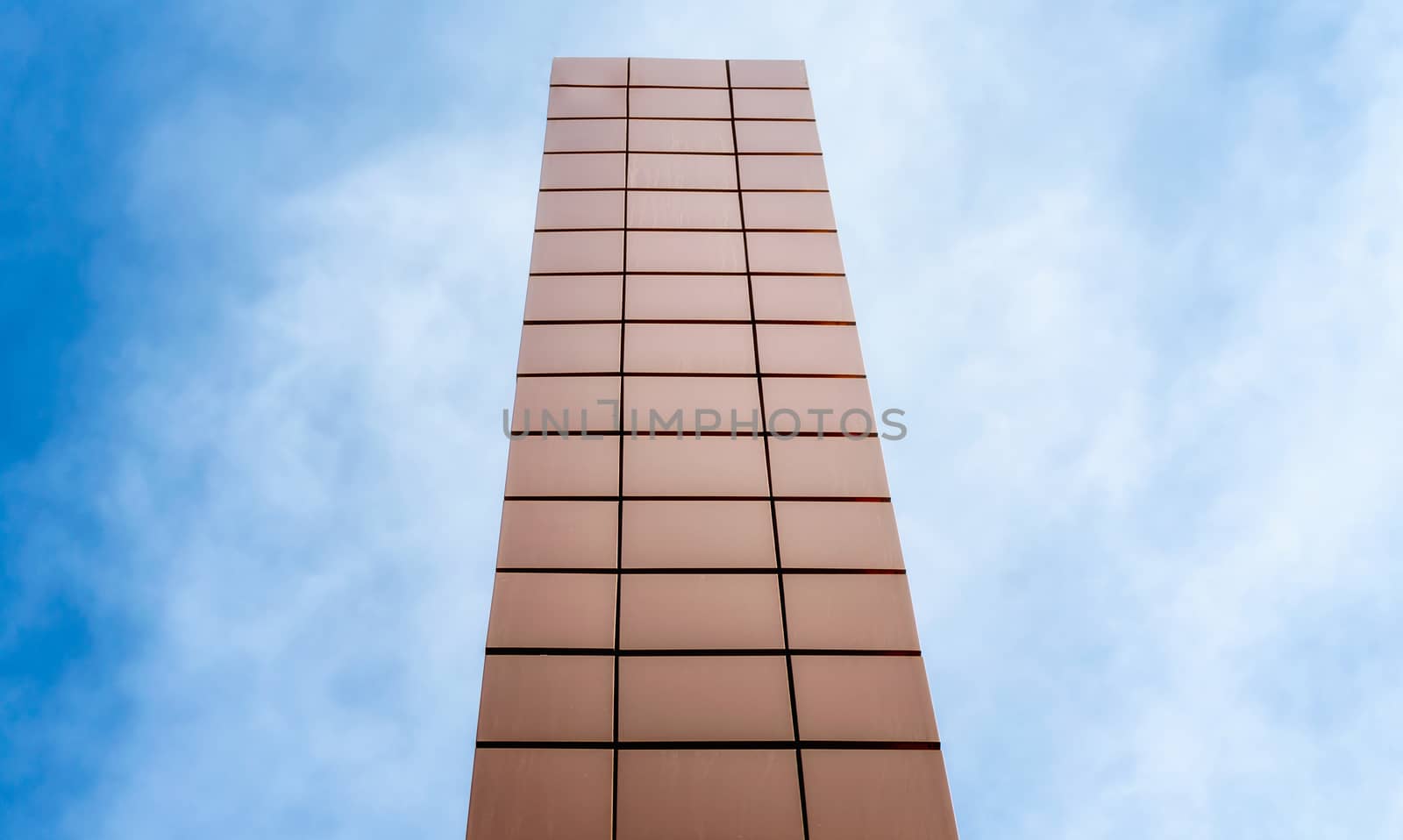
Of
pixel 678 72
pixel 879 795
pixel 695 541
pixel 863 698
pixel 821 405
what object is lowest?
pixel 879 795

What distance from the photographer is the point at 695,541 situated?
11.0ft

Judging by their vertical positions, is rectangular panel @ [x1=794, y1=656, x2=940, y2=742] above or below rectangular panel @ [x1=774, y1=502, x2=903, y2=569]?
below

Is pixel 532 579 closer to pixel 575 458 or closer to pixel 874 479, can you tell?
pixel 575 458

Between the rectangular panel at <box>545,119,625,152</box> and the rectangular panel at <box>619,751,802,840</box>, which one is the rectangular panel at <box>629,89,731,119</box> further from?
the rectangular panel at <box>619,751,802,840</box>

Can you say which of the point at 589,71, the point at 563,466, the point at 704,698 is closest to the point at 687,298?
the point at 563,466

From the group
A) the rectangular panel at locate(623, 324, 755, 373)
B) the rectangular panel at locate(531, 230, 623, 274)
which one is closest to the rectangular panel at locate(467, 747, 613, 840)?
the rectangular panel at locate(623, 324, 755, 373)

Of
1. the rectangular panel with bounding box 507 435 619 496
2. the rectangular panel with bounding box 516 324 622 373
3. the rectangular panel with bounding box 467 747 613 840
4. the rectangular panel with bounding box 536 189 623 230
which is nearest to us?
the rectangular panel with bounding box 467 747 613 840

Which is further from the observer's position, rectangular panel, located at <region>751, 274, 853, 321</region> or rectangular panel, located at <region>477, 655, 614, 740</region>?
rectangular panel, located at <region>751, 274, 853, 321</region>

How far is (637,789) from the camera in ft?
9.18

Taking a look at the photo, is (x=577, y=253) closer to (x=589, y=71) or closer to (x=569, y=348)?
(x=569, y=348)

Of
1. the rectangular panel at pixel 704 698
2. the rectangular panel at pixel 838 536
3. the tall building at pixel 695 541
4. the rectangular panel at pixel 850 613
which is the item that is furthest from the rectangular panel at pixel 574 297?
the rectangular panel at pixel 704 698

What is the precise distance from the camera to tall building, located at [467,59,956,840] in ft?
9.24

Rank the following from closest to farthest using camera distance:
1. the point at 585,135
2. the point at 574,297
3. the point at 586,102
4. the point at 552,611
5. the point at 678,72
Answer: the point at 552,611 → the point at 574,297 → the point at 585,135 → the point at 586,102 → the point at 678,72

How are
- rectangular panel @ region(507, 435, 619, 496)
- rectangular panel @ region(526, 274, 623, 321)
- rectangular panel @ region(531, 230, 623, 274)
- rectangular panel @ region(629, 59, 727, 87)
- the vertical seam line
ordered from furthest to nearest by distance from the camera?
rectangular panel @ region(629, 59, 727, 87) < rectangular panel @ region(531, 230, 623, 274) < rectangular panel @ region(526, 274, 623, 321) < rectangular panel @ region(507, 435, 619, 496) < the vertical seam line
